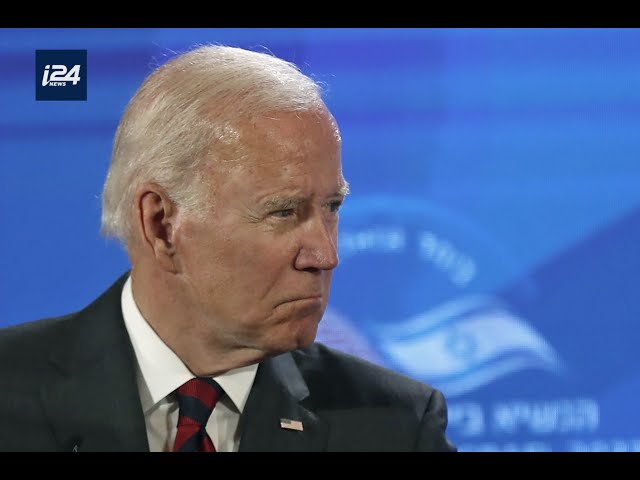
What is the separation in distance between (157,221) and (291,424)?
1.43 feet

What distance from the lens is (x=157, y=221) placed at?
1.95 meters

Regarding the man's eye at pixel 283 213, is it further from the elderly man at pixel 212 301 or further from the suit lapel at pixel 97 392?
the suit lapel at pixel 97 392

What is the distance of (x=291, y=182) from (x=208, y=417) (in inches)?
17.4

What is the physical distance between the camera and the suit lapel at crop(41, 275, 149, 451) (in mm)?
1889

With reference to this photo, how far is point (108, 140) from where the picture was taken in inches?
101

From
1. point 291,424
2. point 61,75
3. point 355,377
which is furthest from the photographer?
point 61,75

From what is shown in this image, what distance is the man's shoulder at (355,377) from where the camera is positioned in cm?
205

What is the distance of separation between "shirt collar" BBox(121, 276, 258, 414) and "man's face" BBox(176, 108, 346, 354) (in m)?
0.10

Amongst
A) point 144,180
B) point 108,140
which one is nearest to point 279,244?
point 144,180

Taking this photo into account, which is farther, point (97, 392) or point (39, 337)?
point (39, 337)

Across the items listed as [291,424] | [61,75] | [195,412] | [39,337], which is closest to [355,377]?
[291,424]

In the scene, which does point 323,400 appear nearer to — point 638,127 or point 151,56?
point 151,56

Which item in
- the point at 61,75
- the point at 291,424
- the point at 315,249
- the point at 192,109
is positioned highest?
the point at 61,75

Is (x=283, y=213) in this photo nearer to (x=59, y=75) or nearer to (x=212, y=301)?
(x=212, y=301)
